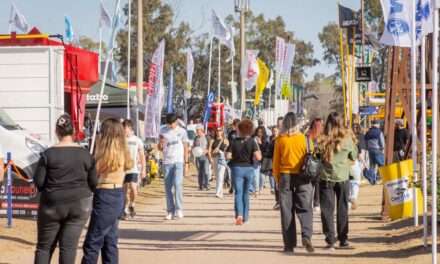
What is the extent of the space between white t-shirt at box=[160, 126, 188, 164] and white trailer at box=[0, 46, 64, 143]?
1.99m

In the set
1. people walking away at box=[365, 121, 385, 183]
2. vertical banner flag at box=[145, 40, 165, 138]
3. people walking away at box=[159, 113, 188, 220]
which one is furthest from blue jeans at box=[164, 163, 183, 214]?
people walking away at box=[365, 121, 385, 183]

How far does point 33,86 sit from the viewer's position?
59.1 ft

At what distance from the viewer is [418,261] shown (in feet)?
38.5

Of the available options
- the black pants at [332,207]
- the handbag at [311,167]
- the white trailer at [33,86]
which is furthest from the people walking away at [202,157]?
the handbag at [311,167]

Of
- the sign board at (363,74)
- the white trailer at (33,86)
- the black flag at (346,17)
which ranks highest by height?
the black flag at (346,17)

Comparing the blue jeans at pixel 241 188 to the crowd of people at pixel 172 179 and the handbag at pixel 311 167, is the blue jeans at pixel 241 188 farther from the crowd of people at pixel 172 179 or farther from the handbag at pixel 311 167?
the handbag at pixel 311 167

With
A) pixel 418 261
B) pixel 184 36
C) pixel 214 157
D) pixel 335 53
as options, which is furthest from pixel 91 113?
pixel 335 53

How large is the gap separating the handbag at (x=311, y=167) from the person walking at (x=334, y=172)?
18 centimetres

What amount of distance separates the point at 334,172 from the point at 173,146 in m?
5.11

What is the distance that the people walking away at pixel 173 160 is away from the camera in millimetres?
17578

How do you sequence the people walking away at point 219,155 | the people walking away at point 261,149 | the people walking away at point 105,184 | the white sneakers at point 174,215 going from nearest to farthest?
the people walking away at point 105,184, the white sneakers at point 174,215, the people walking away at point 261,149, the people walking away at point 219,155

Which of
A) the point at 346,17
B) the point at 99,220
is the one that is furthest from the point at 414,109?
the point at 346,17

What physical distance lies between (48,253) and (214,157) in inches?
626

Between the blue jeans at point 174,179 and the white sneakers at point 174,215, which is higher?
the blue jeans at point 174,179
